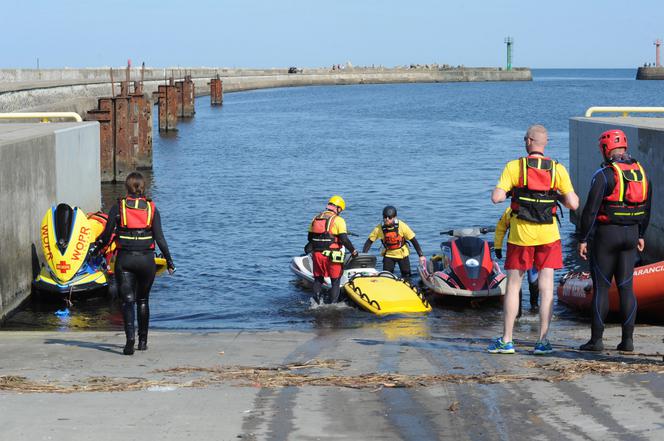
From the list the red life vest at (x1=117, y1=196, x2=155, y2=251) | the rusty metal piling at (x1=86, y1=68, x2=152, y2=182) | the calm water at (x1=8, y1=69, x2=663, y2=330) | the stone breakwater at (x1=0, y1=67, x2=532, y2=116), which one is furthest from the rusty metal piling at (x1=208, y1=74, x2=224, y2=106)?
the red life vest at (x1=117, y1=196, x2=155, y2=251)

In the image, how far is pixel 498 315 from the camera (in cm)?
1559

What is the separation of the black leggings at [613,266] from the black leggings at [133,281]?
4146 millimetres

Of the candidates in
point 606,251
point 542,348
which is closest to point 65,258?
point 542,348

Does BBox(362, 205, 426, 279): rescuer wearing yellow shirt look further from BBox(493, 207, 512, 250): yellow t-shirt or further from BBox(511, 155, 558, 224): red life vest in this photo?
BBox(511, 155, 558, 224): red life vest

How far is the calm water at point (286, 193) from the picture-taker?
53.5 feet

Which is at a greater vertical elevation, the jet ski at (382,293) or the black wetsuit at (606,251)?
the black wetsuit at (606,251)

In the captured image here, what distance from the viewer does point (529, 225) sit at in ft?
30.0

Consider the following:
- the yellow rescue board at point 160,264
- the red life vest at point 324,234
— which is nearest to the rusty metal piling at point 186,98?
the yellow rescue board at point 160,264

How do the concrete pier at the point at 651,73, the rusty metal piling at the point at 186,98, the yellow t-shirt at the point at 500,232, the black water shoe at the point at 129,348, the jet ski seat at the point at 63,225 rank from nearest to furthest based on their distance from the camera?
the black water shoe at the point at 129,348, the yellow t-shirt at the point at 500,232, the jet ski seat at the point at 63,225, the rusty metal piling at the point at 186,98, the concrete pier at the point at 651,73

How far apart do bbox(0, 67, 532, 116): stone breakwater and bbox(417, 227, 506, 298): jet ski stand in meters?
A: 25.3

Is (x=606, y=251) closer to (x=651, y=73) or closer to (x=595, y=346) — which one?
(x=595, y=346)

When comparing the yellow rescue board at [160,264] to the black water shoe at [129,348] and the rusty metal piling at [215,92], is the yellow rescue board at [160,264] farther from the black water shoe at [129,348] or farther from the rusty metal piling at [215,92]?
the rusty metal piling at [215,92]

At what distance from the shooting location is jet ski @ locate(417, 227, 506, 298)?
621 inches

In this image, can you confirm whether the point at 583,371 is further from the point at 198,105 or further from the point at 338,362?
the point at 198,105
